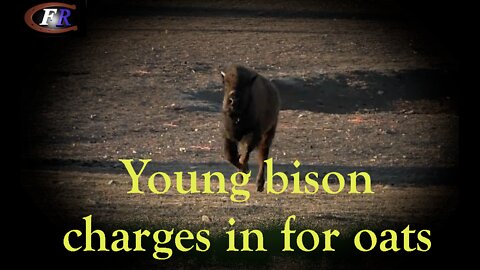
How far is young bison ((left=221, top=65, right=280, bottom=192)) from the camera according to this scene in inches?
400

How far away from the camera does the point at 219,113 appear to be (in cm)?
1623

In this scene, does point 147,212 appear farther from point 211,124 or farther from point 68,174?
point 211,124

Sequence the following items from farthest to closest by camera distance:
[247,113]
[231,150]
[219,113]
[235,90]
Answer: [219,113], [231,150], [247,113], [235,90]

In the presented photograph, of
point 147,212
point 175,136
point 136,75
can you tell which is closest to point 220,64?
point 136,75

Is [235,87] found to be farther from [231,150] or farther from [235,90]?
[231,150]

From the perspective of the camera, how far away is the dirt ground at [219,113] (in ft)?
34.7

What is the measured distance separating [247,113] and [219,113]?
5725 millimetres

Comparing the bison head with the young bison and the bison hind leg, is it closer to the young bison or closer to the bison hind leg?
the young bison

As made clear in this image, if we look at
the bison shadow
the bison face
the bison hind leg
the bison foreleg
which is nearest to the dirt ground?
the bison shadow

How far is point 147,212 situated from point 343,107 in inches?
297

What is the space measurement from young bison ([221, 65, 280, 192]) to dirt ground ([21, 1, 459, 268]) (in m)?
0.46

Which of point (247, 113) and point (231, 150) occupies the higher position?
point (247, 113)

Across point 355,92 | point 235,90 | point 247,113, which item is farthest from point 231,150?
point 355,92

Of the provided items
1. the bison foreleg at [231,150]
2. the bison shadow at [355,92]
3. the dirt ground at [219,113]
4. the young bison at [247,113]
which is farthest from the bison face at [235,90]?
the bison shadow at [355,92]
